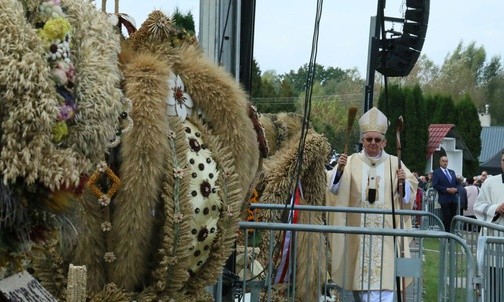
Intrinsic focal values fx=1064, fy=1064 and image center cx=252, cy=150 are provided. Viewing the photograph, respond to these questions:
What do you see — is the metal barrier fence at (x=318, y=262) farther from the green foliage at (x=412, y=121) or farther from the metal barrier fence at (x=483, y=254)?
the green foliage at (x=412, y=121)

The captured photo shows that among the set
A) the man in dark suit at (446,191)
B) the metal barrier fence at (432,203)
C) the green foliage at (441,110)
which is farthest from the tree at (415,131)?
the man in dark suit at (446,191)

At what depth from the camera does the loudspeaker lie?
10.2m

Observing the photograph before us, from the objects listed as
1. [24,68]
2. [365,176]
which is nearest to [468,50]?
[365,176]

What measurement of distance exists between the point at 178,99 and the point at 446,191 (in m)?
16.6

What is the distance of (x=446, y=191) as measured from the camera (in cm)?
2025

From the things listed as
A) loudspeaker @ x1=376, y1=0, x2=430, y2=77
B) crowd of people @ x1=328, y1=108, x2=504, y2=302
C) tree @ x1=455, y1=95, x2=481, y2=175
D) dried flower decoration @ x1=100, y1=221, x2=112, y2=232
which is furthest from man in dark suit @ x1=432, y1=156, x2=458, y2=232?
tree @ x1=455, y1=95, x2=481, y2=175

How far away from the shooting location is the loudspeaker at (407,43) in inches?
400

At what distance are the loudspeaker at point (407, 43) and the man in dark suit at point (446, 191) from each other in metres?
9.95

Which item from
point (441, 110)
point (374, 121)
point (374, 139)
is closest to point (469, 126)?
point (441, 110)

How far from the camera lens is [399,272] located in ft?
20.4

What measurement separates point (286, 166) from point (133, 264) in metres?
4.11

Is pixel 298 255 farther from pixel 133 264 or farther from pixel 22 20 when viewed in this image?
pixel 22 20

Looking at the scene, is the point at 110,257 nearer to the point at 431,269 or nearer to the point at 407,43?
the point at 431,269

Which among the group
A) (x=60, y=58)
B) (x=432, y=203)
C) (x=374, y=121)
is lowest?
(x=60, y=58)
